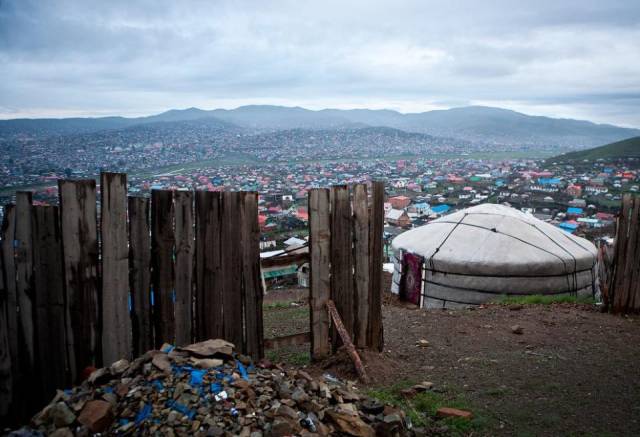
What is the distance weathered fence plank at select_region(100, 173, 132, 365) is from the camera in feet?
12.1

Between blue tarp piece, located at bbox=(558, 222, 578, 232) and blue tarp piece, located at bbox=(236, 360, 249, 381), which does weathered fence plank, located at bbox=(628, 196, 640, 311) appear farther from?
blue tarp piece, located at bbox=(558, 222, 578, 232)

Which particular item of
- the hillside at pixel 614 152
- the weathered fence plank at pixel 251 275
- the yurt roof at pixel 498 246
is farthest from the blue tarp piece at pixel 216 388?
the hillside at pixel 614 152

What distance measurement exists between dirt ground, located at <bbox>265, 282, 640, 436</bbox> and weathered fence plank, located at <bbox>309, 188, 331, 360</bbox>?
25 centimetres

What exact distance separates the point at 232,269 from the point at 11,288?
1749mm

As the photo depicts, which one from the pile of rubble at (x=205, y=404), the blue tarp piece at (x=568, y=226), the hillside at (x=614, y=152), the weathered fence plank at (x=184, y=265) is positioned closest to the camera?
the pile of rubble at (x=205, y=404)

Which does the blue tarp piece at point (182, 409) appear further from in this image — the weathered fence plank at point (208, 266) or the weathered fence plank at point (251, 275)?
the weathered fence plank at point (251, 275)

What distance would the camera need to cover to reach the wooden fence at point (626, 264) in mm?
6723

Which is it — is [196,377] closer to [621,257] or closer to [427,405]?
[427,405]

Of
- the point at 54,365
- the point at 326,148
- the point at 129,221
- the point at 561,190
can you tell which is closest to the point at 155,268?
the point at 129,221

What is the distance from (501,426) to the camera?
11.4 feet

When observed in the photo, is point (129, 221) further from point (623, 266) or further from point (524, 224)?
point (524, 224)

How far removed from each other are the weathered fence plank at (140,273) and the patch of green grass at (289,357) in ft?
4.98

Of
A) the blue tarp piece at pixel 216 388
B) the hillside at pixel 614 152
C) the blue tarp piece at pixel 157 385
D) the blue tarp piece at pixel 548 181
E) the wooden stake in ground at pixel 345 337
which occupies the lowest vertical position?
the blue tarp piece at pixel 548 181

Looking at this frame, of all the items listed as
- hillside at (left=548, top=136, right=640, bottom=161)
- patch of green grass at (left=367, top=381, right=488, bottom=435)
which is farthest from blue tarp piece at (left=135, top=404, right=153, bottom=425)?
hillside at (left=548, top=136, right=640, bottom=161)
